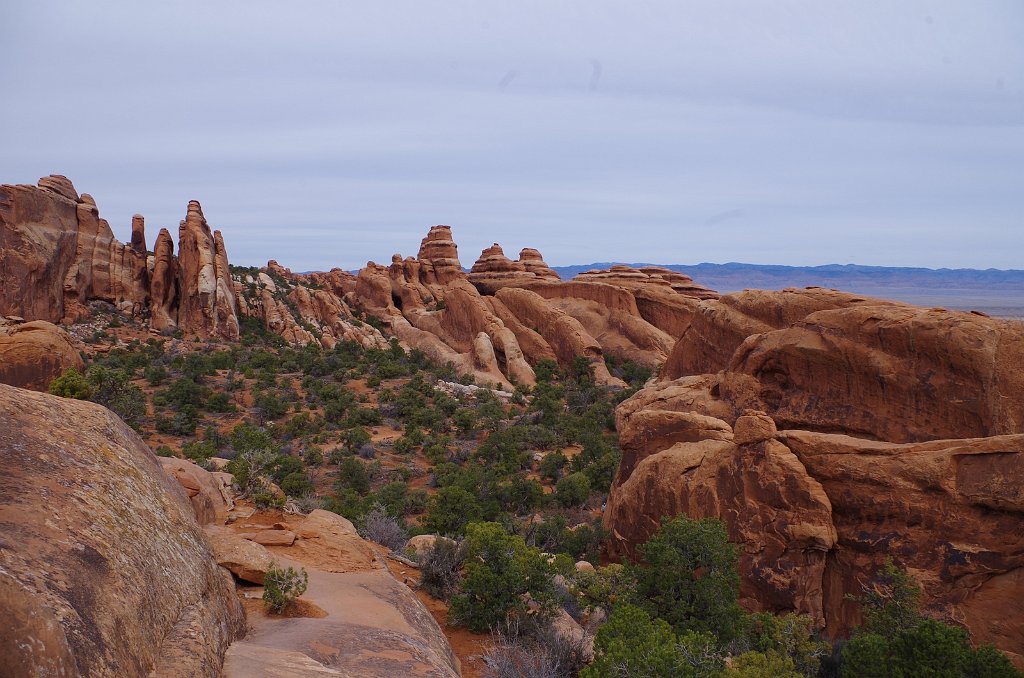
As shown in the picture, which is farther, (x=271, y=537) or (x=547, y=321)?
(x=547, y=321)

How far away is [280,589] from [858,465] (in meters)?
9.20

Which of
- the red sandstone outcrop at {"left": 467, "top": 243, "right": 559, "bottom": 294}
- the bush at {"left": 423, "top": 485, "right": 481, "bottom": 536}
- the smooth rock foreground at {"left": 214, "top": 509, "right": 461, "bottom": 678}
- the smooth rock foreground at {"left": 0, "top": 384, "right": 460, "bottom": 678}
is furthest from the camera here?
the red sandstone outcrop at {"left": 467, "top": 243, "right": 559, "bottom": 294}

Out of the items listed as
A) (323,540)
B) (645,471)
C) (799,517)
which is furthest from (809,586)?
→ (323,540)

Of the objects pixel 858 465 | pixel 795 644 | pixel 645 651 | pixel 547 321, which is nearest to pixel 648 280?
pixel 547 321

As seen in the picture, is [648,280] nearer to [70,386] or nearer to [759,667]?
[70,386]

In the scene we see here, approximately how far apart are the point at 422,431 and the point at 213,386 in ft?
40.1

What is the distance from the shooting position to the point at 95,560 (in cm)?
498

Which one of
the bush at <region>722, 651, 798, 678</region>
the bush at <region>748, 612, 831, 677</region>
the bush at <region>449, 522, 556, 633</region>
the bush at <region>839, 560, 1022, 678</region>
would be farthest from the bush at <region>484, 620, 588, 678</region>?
the bush at <region>839, 560, 1022, 678</region>

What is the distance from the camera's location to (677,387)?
61.1ft

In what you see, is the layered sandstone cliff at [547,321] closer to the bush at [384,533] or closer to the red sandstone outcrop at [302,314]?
the red sandstone outcrop at [302,314]

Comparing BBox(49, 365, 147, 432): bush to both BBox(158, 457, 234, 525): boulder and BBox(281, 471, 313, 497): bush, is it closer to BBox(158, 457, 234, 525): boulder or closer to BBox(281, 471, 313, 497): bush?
BBox(281, 471, 313, 497): bush

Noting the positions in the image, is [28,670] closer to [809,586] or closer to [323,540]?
[323,540]

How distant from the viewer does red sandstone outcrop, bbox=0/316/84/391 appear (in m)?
14.7

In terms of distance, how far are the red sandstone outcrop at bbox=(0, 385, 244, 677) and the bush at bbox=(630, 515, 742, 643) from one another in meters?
5.85
